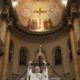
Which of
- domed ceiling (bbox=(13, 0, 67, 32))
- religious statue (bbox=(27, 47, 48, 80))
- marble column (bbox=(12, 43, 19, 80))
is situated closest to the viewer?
religious statue (bbox=(27, 47, 48, 80))

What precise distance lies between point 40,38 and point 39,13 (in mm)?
3058

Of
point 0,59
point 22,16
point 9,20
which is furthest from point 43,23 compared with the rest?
point 0,59

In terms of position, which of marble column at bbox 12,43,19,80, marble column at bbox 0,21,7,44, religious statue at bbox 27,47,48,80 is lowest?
religious statue at bbox 27,47,48,80

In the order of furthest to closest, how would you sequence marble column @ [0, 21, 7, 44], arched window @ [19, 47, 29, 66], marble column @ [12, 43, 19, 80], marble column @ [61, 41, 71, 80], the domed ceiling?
the domed ceiling
arched window @ [19, 47, 29, 66]
marble column @ [12, 43, 19, 80]
marble column @ [61, 41, 71, 80]
marble column @ [0, 21, 7, 44]

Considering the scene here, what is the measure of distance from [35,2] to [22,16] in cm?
224

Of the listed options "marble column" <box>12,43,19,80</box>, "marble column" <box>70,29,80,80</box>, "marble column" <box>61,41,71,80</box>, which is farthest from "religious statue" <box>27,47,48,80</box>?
"marble column" <box>61,41,71,80</box>

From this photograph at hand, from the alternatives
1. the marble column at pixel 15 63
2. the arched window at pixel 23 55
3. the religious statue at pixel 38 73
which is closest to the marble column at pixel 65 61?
the arched window at pixel 23 55

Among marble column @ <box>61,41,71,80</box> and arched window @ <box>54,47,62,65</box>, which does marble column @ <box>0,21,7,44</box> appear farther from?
marble column @ <box>61,41,71,80</box>

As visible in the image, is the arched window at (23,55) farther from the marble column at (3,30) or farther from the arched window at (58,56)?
the marble column at (3,30)

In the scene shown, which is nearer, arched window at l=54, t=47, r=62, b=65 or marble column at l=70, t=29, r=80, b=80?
marble column at l=70, t=29, r=80, b=80

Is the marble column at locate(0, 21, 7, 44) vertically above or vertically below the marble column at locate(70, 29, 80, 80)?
above

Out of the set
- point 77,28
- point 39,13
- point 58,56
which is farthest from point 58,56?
point 39,13

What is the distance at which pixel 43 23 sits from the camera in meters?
23.3

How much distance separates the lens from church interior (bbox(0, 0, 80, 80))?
17812mm
